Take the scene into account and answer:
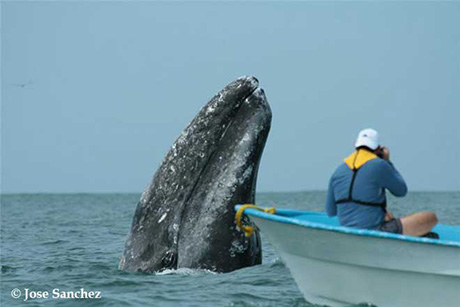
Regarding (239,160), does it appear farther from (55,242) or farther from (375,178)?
(55,242)

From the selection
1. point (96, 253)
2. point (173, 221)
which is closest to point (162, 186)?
point (173, 221)

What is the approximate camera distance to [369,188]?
801cm

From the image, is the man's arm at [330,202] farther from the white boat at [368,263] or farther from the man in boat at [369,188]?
the white boat at [368,263]

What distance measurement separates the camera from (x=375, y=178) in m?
7.98

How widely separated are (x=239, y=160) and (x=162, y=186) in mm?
951

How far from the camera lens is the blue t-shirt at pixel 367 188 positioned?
26.2ft

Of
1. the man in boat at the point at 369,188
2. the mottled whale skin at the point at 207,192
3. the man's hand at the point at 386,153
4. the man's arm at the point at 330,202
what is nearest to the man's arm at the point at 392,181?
the man in boat at the point at 369,188

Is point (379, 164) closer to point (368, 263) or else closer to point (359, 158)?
point (359, 158)

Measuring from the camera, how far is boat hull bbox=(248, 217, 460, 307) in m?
7.68

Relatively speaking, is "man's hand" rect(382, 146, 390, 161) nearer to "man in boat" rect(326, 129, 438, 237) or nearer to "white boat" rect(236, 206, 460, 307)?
"man in boat" rect(326, 129, 438, 237)

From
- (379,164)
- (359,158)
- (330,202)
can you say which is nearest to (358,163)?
(359,158)

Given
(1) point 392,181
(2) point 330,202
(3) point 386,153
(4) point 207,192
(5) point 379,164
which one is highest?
(3) point 386,153

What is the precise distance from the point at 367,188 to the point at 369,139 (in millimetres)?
464

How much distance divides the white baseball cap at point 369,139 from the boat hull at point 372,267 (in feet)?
3.13
